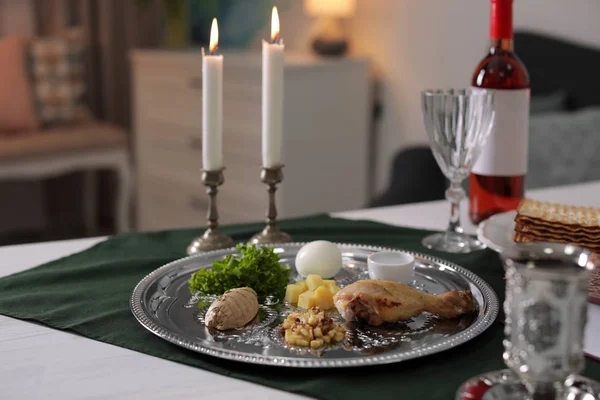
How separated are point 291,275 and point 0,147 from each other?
2.43 m

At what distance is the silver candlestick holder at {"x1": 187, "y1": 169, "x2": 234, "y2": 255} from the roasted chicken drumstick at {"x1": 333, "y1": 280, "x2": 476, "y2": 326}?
351mm

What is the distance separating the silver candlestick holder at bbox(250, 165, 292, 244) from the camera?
117cm

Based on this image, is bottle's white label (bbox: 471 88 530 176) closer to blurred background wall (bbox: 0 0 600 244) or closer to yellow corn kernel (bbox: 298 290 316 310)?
yellow corn kernel (bbox: 298 290 316 310)

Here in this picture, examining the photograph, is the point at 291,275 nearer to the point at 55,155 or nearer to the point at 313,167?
the point at 313,167

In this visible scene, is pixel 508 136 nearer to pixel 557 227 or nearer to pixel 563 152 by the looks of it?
pixel 557 227

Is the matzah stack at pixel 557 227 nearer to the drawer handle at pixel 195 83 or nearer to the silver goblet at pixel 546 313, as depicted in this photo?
the silver goblet at pixel 546 313

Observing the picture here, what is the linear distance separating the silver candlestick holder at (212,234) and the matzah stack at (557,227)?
0.43 metres

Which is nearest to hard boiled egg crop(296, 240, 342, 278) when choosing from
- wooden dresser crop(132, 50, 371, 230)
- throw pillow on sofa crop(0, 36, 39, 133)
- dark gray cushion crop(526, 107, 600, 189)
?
dark gray cushion crop(526, 107, 600, 189)

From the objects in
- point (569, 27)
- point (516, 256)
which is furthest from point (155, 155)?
point (516, 256)

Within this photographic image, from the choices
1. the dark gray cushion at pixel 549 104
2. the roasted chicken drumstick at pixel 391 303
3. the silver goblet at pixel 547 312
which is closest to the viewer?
the silver goblet at pixel 547 312

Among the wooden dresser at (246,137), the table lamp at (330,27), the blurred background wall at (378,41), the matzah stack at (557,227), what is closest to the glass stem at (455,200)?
the matzah stack at (557,227)

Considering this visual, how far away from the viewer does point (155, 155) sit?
3695 mm

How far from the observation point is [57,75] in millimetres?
3510

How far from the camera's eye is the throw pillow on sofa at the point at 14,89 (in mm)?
3365
